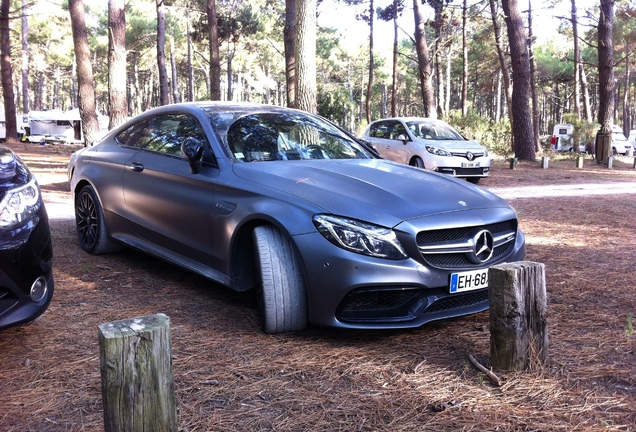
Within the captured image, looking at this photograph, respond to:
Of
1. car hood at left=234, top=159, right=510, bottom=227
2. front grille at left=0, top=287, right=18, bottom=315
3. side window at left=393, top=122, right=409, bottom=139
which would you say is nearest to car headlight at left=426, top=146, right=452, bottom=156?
side window at left=393, top=122, right=409, bottom=139

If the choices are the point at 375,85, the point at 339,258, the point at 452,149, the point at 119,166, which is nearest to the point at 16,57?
the point at 375,85

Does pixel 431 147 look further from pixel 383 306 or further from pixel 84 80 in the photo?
pixel 383 306

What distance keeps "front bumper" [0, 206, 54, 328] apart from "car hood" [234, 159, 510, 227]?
4.31 feet

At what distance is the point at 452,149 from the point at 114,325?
12.0m

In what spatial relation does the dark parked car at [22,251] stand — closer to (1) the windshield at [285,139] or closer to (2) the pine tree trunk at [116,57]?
(1) the windshield at [285,139]

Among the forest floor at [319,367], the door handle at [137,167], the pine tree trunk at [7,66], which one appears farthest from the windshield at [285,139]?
the pine tree trunk at [7,66]

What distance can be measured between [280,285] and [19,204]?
1.48m

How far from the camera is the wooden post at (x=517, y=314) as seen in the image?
3004 mm

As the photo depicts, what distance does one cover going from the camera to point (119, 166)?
5230 millimetres

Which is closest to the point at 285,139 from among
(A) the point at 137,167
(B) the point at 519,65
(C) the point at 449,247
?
(A) the point at 137,167

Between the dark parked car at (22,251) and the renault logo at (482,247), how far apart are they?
2415mm

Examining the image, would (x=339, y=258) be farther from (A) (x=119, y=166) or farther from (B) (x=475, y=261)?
(A) (x=119, y=166)

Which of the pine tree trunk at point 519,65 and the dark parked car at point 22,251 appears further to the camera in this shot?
the pine tree trunk at point 519,65

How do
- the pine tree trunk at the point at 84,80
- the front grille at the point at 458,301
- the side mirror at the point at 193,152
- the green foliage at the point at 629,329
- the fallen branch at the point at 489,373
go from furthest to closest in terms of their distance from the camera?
the pine tree trunk at the point at 84,80 < the side mirror at the point at 193,152 < the green foliage at the point at 629,329 < the front grille at the point at 458,301 < the fallen branch at the point at 489,373
